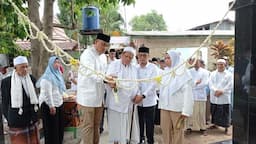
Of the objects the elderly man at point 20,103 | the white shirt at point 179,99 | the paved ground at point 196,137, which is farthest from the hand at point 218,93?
the elderly man at point 20,103

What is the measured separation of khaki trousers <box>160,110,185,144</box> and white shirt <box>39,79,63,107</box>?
1.70 m

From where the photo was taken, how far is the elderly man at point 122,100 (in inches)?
175

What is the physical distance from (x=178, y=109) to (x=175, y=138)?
392 millimetres

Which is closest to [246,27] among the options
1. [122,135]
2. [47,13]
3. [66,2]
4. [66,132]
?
[122,135]

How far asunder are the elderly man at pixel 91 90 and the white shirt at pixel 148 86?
93 cm

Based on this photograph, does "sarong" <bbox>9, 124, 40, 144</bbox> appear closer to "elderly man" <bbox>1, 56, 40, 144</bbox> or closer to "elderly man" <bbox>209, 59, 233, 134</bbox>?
"elderly man" <bbox>1, 56, 40, 144</bbox>

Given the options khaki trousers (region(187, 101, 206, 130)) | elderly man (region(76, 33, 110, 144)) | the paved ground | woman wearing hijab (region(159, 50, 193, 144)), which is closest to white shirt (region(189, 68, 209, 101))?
khaki trousers (region(187, 101, 206, 130))

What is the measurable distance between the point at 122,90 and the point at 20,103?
1.40m

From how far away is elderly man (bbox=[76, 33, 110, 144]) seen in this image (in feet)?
13.4

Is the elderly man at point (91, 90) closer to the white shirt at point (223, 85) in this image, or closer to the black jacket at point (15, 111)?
the black jacket at point (15, 111)

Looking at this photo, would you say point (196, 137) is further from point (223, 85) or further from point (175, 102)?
point (175, 102)

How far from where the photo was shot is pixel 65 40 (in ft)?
48.6

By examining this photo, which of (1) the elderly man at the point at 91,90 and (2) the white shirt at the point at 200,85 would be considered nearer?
(1) the elderly man at the point at 91,90

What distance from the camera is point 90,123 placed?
411 cm
